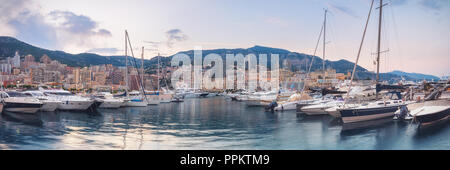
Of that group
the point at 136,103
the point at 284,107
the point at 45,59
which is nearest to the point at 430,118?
the point at 284,107

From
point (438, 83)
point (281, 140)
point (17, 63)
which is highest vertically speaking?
point (17, 63)

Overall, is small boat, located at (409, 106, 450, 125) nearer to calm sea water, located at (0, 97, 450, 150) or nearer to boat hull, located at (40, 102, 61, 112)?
calm sea water, located at (0, 97, 450, 150)

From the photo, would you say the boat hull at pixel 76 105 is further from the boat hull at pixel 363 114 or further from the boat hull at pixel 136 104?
the boat hull at pixel 363 114

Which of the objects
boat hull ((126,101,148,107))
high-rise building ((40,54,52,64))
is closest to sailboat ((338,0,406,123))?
boat hull ((126,101,148,107))

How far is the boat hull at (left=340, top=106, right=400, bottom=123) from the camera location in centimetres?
861

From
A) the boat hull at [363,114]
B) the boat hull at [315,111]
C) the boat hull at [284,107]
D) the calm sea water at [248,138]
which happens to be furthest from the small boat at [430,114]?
the boat hull at [284,107]

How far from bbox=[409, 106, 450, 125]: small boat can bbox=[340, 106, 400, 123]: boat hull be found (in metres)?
1.07

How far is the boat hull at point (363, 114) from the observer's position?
8.61m

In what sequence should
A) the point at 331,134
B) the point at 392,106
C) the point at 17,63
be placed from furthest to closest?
the point at 17,63 → the point at 392,106 → the point at 331,134
